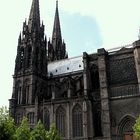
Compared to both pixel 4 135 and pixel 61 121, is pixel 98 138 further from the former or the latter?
pixel 4 135

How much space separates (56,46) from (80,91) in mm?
23000

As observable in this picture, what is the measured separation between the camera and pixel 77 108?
137 feet

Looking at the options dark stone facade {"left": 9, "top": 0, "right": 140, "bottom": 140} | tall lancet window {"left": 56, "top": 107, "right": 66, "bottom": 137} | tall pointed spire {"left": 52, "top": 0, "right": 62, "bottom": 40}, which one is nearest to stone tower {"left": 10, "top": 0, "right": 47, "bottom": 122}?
dark stone facade {"left": 9, "top": 0, "right": 140, "bottom": 140}

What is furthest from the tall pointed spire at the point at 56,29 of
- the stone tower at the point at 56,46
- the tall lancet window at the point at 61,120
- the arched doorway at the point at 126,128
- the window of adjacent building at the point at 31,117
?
the arched doorway at the point at 126,128

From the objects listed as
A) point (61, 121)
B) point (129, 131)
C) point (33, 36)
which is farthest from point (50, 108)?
point (33, 36)

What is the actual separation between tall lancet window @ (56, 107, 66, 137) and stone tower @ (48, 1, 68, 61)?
24904 mm

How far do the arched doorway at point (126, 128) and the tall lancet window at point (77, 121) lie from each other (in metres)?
5.89

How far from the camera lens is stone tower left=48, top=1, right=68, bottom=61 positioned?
67250mm

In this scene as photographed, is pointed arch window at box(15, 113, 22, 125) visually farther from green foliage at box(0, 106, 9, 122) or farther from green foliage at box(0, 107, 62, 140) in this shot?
green foliage at box(0, 106, 9, 122)

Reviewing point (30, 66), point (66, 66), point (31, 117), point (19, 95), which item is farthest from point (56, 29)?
point (31, 117)

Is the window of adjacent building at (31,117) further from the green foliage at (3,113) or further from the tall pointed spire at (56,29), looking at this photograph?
the tall pointed spire at (56,29)

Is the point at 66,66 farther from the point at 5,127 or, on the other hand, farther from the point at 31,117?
the point at 5,127

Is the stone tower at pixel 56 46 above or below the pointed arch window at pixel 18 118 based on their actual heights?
above

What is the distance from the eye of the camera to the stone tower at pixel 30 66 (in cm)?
4938
